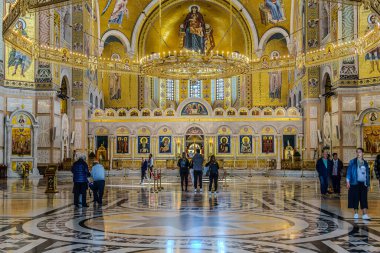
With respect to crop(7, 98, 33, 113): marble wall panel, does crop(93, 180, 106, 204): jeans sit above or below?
below

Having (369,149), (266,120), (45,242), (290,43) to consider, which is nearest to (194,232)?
(45,242)

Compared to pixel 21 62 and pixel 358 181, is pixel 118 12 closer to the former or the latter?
pixel 21 62

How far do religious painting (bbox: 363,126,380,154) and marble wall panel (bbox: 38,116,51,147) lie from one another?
17.9 meters

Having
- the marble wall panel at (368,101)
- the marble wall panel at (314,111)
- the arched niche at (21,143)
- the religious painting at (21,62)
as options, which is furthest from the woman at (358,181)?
the marble wall panel at (314,111)

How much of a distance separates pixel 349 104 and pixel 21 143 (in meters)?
18.3

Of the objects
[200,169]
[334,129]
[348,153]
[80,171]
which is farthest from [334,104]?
[80,171]

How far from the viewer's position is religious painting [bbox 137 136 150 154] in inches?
1593

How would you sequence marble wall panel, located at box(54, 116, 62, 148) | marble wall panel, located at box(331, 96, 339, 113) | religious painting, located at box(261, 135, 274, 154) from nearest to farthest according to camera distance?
marble wall panel, located at box(331, 96, 339, 113)
marble wall panel, located at box(54, 116, 62, 148)
religious painting, located at box(261, 135, 274, 154)

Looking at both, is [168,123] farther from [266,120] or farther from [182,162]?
[182,162]

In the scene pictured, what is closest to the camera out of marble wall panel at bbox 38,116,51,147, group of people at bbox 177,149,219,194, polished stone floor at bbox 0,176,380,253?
polished stone floor at bbox 0,176,380,253

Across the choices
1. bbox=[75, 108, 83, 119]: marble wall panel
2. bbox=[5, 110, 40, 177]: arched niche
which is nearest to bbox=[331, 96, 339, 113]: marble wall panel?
bbox=[5, 110, 40, 177]: arched niche

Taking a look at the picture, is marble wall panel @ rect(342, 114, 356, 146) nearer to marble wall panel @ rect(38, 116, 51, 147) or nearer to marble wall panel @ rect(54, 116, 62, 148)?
marble wall panel @ rect(54, 116, 62, 148)

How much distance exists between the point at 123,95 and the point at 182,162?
30.8 meters

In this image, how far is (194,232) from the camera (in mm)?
8555
